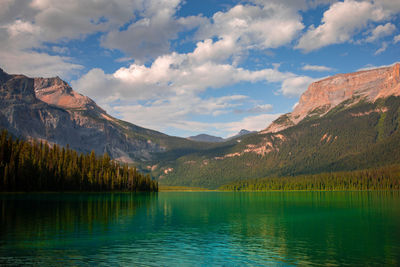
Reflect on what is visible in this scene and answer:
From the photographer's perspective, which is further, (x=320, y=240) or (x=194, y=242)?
(x=320, y=240)

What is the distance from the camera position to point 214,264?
116ft

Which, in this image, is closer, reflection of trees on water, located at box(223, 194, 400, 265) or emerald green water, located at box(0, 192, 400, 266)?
emerald green water, located at box(0, 192, 400, 266)

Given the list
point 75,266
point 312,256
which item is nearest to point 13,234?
point 75,266

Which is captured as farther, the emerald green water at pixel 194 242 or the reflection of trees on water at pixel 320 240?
the reflection of trees on water at pixel 320 240

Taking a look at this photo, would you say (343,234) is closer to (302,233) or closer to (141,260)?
(302,233)

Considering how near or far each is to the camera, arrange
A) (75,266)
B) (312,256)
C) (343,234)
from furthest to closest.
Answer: (343,234), (312,256), (75,266)

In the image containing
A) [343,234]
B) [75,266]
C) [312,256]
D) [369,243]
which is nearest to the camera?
[75,266]

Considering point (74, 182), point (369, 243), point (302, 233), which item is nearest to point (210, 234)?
point (302, 233)

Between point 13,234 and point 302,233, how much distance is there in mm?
43767

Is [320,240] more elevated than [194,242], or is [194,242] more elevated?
[194,242]

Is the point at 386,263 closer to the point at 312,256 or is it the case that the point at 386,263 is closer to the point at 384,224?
the point at 312,256

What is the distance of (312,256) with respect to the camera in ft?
127

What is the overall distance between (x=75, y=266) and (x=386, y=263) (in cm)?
3146

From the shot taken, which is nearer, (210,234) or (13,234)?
(13,234)
